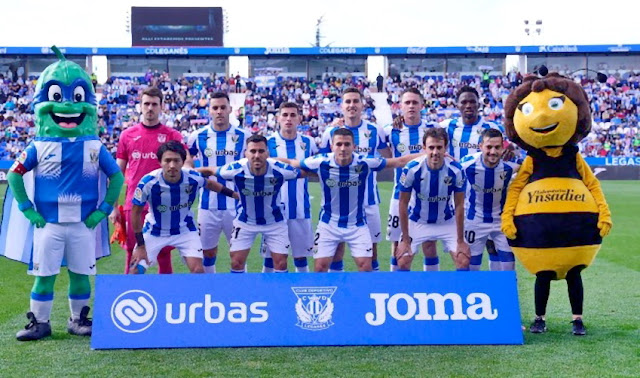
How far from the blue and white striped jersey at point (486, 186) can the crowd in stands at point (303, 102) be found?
26.8 m

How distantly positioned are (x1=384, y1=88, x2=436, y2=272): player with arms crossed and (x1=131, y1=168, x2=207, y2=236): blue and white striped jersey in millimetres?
2013

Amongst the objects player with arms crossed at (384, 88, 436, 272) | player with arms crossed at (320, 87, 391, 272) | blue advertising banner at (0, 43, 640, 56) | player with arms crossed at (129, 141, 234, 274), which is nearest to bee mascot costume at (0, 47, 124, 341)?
player with arms crossed at (129, 141, 234, 274)

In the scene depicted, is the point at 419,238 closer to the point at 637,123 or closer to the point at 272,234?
the point at 272,234

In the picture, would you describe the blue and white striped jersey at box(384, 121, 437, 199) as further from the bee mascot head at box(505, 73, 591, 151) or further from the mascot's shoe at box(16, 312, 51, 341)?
the mascot's shoe at box(16, 312, 51, 341)

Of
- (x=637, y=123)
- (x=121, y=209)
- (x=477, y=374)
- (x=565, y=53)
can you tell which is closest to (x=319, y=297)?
(x=477, y=374)

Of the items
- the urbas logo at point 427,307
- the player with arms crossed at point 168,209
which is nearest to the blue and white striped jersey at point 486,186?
the urbas logo at point 427,307

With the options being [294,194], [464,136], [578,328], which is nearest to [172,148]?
[294,194]

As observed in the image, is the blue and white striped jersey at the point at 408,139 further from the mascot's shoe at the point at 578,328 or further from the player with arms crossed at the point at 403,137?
the mascot's shoe at the point at 578,328

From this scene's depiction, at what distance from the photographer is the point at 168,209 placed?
6848 mm

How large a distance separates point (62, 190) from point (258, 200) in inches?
68.1

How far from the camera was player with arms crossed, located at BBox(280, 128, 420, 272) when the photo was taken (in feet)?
23.1

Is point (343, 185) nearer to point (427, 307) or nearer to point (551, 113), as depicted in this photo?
point (427, 307)

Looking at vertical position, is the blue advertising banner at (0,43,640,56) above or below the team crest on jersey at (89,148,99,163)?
above

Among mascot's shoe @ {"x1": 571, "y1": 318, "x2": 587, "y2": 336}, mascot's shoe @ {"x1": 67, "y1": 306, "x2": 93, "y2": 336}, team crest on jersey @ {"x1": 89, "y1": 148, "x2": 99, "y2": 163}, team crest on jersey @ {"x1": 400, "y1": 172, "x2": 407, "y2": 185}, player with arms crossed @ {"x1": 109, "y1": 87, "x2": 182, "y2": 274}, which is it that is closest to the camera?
mascot's shoe @ {"x1": 571, "y1": 318, "x2": 587, "y2": 336}
